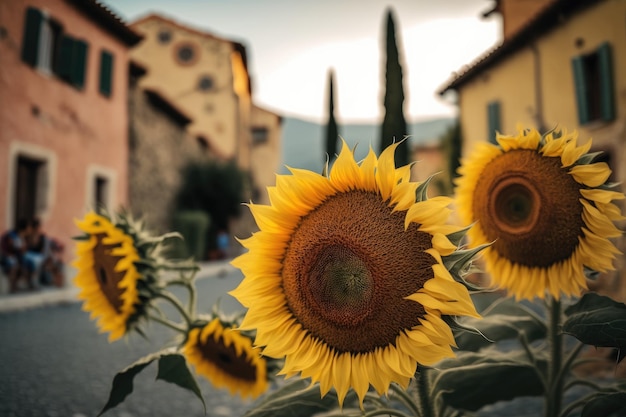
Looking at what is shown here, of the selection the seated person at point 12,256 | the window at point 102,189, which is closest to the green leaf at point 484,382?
the seated person at point 12,256

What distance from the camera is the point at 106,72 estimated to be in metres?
13.0

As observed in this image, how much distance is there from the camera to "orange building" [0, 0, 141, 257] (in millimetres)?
9797

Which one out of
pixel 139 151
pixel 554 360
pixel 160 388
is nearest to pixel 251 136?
pixel 139 151

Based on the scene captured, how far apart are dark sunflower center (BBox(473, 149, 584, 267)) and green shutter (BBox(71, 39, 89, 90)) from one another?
12.2 m

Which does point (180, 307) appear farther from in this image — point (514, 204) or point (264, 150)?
point (264, 150)

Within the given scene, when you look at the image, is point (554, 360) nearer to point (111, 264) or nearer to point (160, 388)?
point (111, 264)

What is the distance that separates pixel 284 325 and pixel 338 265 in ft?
0.68

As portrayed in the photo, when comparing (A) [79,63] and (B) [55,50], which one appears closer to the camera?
(B) [55,50]

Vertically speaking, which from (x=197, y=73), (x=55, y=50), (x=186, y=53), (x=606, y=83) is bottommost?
(x=606, y=83)

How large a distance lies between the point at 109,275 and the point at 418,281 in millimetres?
1302

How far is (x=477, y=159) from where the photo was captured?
1.65 m

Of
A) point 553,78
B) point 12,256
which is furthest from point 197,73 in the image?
point 553,78

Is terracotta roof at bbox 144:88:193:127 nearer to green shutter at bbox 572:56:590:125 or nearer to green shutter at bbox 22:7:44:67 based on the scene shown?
green shutter at bbox 22:7:44:67

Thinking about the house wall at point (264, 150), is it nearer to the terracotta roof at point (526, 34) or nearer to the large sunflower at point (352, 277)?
the terracotta roof at point (526, 34)
